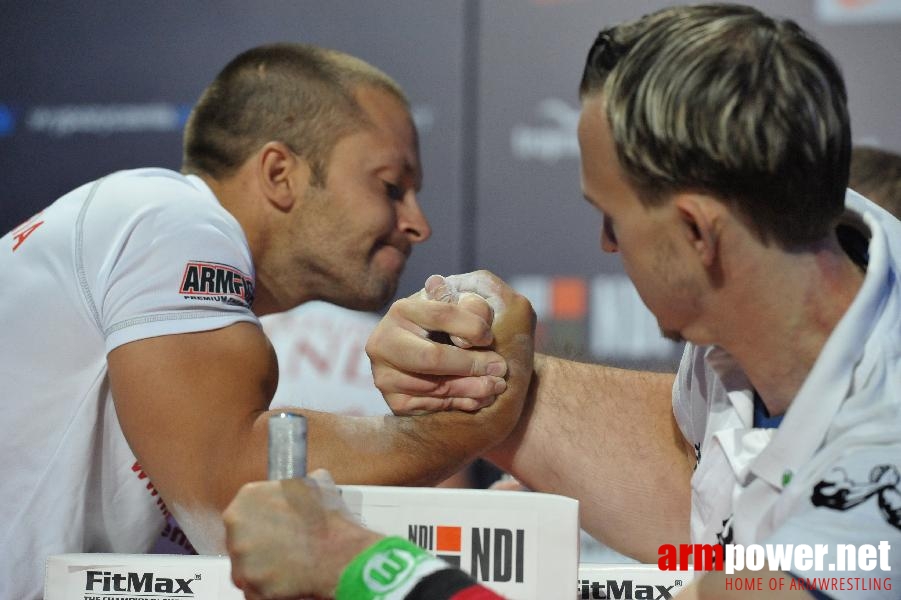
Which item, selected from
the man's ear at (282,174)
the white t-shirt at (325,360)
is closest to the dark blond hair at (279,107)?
the man's ear at (282,174)

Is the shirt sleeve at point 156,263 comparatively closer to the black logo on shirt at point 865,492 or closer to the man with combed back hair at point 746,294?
the man with combed back hair at point 746,294

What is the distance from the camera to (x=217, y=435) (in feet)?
4.48

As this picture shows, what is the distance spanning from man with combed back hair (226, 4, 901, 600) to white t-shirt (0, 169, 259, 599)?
521 mm

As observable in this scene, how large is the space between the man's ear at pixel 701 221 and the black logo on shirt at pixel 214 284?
662 mm

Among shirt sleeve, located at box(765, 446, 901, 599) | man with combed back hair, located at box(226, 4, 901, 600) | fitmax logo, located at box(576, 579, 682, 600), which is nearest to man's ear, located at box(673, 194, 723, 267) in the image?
man with combed back hair, located at box(226, 4, 901, 600)

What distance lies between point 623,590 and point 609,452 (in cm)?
34

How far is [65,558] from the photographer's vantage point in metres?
1.10

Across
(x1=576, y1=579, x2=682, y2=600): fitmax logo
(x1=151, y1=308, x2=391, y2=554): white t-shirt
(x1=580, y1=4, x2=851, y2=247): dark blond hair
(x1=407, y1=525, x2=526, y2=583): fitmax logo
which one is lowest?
(x1=151, y1=308, x2=391, y2=554): white t-shirt

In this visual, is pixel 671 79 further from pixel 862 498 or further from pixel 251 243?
pixel 251 243

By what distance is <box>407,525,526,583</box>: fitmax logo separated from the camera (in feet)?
3.34

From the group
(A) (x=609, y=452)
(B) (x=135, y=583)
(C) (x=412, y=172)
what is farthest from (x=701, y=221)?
(C) (x=412, y=172)

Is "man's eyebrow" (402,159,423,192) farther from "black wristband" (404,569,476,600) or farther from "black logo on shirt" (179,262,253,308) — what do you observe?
"black wristband" (404,569,476,600)

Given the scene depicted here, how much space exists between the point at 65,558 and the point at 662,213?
0.69m

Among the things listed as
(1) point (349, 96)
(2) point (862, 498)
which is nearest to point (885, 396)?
(2) point (862, 498)
